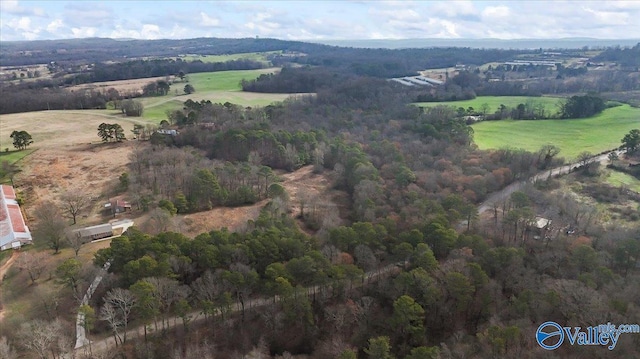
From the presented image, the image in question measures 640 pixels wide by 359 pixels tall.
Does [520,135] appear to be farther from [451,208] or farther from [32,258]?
[32,258]

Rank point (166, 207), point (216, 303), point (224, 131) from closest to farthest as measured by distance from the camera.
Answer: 1. point (216, 303)
2. point (166, 207)
3. point (224, 131)

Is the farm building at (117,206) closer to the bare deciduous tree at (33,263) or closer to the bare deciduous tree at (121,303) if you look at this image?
the bare deciduous tree at (33,263)

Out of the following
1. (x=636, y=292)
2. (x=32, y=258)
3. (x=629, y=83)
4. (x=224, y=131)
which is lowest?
(x=32, y=258)

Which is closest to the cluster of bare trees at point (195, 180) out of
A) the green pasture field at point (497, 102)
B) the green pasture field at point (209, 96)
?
the green pasture field at point (209, 96)

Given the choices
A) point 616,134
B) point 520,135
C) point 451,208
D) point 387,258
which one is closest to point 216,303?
point 387,258

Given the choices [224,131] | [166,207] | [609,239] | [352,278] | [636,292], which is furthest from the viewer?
[224,131]

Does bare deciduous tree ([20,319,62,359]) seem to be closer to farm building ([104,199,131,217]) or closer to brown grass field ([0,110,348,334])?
brown grass field ([0,110,348,334])

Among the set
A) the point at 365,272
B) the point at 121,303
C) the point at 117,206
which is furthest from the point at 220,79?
the point at 121,303
